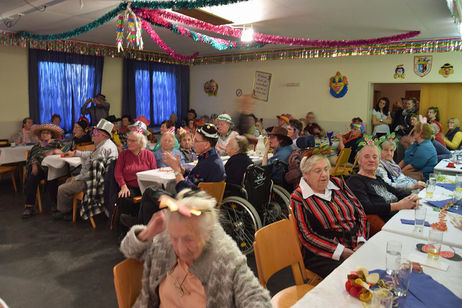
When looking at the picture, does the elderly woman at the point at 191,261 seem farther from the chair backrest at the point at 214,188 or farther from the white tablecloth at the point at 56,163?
the white tablecloth at the point at 56,163

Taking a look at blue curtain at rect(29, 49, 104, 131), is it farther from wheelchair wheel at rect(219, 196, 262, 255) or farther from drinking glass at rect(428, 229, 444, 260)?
drinking glass at rect(428, 229, 444, 260)

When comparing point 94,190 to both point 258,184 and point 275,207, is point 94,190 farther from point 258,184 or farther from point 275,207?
point 275,207

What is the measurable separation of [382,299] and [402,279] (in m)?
0.21

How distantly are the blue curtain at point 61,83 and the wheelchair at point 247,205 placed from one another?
5.84m

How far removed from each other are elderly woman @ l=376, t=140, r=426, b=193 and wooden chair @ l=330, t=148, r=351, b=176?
1669mm

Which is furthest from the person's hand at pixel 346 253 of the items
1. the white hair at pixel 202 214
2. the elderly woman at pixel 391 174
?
the elderly woman at pixel 391 174

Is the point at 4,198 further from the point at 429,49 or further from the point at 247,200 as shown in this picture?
the point at 429,49

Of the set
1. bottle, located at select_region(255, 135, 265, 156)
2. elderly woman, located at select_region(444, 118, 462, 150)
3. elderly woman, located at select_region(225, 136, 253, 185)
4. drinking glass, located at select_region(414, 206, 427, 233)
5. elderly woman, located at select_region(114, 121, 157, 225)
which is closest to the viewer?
drinking glass, located at select_region(414, 206, 427, 233)

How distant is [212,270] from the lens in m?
1.38

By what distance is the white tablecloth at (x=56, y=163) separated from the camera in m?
4.68

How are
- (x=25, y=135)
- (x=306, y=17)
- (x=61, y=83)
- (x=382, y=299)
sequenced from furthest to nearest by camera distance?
(x=61, y=83) → (x=25, y=135) → (x=306, y=17) → (x=382, y=299)

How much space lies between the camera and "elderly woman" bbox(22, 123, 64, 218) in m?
4.70

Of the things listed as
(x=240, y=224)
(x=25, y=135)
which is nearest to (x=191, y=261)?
(x=240, y=224)

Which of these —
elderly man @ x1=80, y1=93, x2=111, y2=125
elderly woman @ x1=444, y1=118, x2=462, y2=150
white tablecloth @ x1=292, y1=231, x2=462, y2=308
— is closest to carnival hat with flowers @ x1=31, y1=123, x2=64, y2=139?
elderly man @ x1=80, y1=93, x2=111, y2=125
